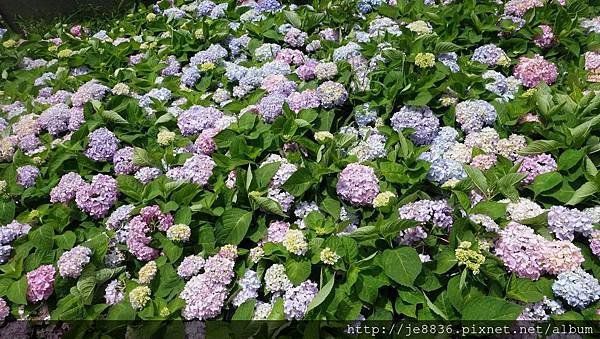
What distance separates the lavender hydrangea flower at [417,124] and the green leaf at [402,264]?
79 centimetres

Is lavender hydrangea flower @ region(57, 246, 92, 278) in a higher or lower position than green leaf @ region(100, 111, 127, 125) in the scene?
lower

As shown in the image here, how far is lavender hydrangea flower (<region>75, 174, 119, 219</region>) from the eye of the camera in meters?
2.36

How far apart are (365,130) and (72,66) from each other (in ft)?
8.32

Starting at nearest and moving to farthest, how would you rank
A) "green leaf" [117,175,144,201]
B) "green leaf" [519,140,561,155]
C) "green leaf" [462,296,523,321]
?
"green leaf" [462,296,523,321] → "green leaf" [519,140,561,155] → "green leaf" [117,175,144,201]

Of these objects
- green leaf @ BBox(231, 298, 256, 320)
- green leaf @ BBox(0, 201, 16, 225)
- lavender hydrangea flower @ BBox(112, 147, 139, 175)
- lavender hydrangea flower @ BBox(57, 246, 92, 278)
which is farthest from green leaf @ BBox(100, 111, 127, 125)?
green leaf @ BBox(231, 298, 256, 320)

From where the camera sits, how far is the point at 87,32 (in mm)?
4859

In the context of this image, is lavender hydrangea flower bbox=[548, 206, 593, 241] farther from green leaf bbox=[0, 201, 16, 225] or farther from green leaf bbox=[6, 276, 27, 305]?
green leaf bbox=[0, 201, 16, 225]

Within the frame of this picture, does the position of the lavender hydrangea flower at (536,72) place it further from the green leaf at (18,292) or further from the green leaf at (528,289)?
the green leaf at (18,292)

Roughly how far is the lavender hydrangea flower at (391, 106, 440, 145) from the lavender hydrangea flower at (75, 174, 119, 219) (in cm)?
148

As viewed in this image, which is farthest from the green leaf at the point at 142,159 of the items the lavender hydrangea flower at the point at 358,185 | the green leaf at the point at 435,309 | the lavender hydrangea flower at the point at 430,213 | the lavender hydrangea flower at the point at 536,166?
the lavender hydrangea flower at the point at 536,166

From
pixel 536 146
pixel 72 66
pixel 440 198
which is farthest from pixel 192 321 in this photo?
pixel 72 66

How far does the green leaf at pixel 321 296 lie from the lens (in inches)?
68.3

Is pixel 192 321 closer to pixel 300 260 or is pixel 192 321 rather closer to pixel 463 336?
pixel 300 260

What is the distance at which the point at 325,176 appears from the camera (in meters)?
2.26
